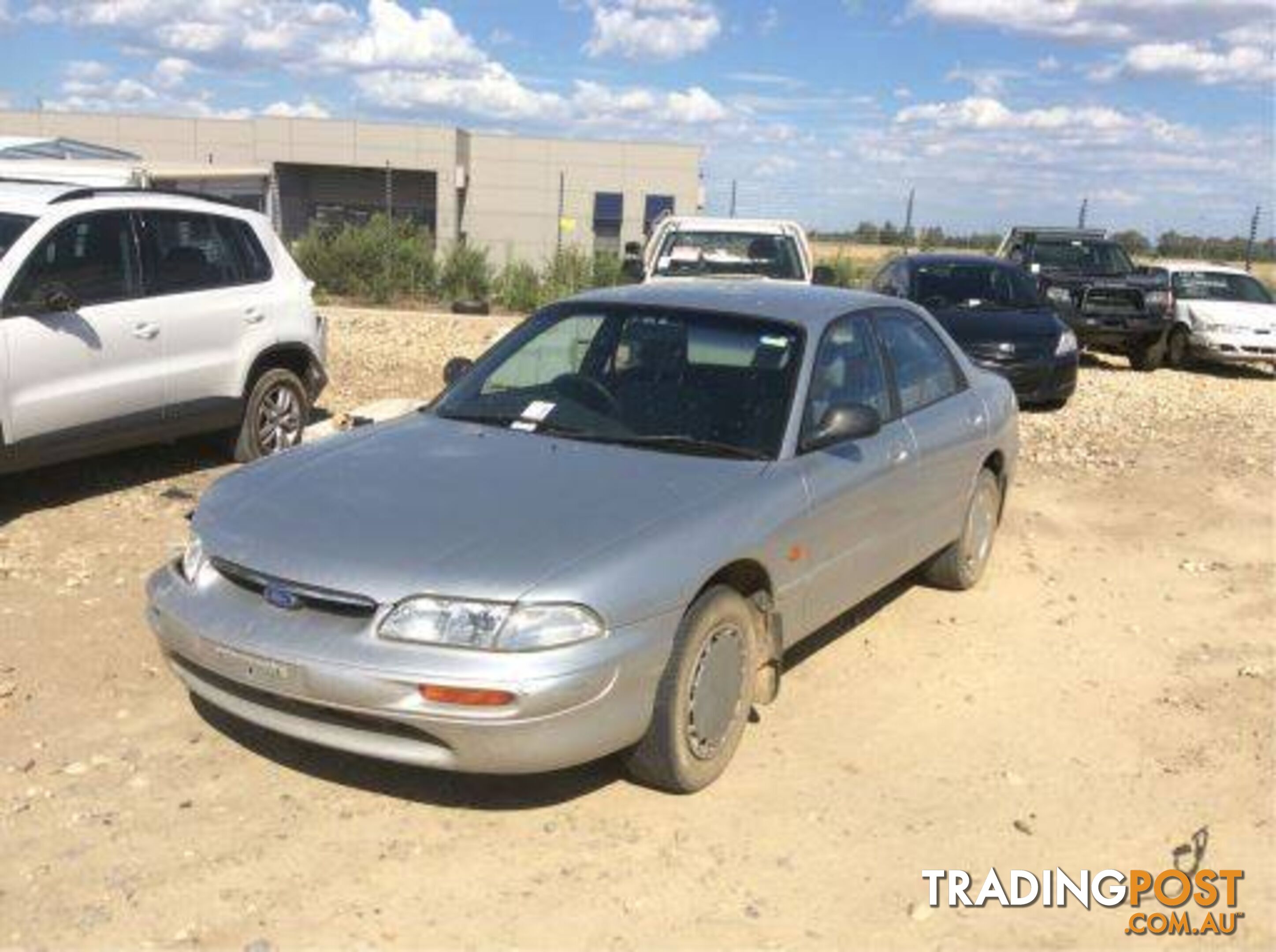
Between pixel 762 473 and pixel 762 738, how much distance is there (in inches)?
38.6

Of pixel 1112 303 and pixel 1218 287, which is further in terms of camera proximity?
pixel 1218 287

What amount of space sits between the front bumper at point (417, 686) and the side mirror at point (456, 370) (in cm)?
181

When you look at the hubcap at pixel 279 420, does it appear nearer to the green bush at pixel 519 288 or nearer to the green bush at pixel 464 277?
the green bush at pixel 519 288

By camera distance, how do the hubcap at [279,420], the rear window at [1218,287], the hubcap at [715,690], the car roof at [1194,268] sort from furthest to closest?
the car roof at [1194,268] < the rear window at [1218,287] < the hubcap at [279,420] < the hubcap at [715,690]

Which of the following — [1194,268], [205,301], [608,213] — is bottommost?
[608,213]

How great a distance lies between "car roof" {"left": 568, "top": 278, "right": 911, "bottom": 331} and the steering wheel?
1.46ft

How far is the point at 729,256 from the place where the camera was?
13.7 m

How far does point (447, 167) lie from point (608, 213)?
598cm

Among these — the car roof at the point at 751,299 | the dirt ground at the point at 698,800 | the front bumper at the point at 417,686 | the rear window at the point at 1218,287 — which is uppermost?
the car roof at the point at 751,299

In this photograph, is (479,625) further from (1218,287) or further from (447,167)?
(447,167)

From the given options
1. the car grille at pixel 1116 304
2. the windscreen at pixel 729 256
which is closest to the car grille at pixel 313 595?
the windscreen at pixel 729 256

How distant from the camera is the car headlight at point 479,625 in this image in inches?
149

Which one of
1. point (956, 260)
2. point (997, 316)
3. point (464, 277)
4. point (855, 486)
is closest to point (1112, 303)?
point (956, 260)

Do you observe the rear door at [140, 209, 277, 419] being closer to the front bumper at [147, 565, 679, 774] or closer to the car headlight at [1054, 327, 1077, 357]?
the front bumper at [147, 565, 679, 774]
